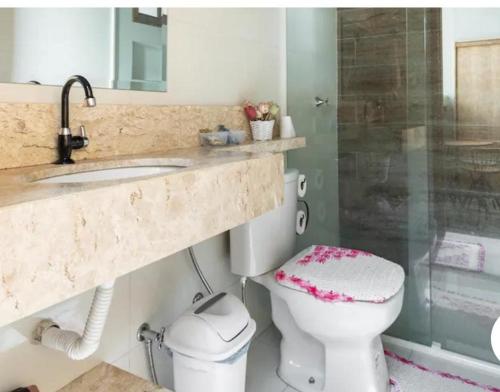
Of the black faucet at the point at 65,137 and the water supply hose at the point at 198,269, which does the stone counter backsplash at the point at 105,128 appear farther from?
the water supply hose at the point at 198,269

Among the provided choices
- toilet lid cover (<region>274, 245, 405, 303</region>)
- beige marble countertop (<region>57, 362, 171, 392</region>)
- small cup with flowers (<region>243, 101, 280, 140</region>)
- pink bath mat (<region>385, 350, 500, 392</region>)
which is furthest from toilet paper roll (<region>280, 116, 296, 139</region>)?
beige marble countertop (<region>57, 362, 171, 392</region>)

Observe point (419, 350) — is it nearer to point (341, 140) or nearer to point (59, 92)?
point (341, 140)

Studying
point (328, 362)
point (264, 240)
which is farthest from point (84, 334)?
point (328, 362)

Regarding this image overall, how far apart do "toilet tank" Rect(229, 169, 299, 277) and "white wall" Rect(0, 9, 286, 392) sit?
12 centimetres

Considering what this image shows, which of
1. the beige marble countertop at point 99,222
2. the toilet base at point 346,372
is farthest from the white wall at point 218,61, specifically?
the toilet base at point 346,372

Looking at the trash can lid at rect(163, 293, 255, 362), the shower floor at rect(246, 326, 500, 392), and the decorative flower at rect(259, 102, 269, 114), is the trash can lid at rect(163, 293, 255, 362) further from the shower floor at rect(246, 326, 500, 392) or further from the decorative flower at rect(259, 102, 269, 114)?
the decorative flower at rect(259, 102, 269, 114)

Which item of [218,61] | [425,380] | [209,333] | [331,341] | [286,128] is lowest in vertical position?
[425,380]

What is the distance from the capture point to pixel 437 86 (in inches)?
76.7

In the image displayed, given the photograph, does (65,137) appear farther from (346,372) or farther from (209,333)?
(346,372)

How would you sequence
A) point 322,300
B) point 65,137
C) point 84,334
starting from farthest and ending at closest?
point 322,300
point 65,137
point 84,334

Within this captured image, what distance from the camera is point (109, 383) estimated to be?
116cm

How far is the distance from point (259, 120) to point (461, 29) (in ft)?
3.31

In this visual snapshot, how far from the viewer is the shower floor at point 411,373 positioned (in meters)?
1.70

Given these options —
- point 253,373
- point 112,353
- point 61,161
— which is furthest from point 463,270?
point 61,161
